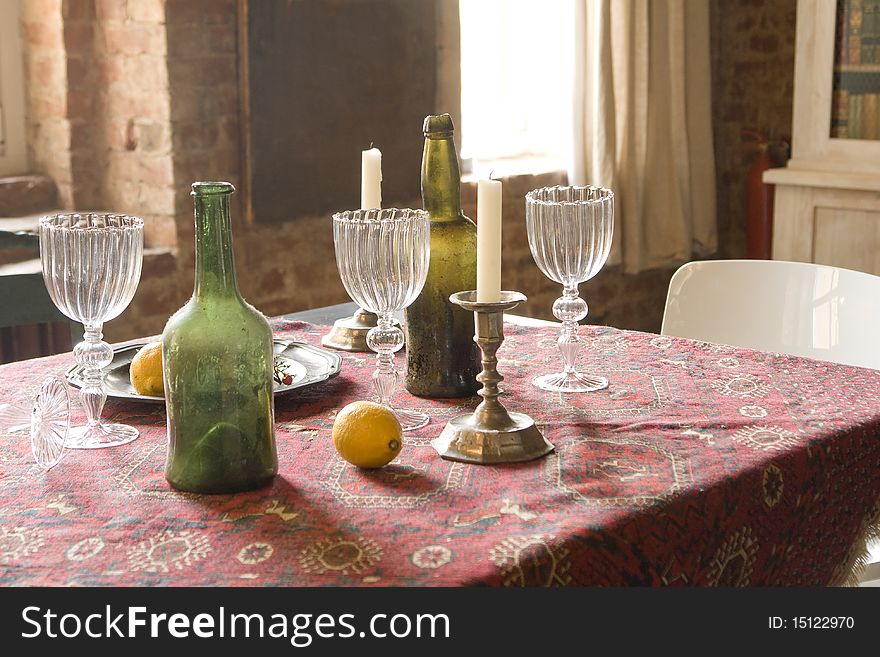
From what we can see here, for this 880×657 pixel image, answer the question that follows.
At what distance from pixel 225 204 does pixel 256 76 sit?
2064mm

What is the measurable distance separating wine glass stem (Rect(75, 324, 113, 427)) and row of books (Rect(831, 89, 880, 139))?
298 centimetres

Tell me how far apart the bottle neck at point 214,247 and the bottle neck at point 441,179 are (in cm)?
35

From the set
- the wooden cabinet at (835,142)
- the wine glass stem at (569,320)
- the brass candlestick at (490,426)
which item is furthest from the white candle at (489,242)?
the wooden cabinet at (835,142)

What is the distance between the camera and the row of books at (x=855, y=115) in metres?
3.66

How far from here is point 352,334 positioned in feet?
5.63

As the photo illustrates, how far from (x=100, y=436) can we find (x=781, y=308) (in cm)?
125

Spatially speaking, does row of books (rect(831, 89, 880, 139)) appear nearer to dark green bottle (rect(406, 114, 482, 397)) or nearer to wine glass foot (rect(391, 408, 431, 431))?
dark green bottle (rect(406, 114, 482, 397))

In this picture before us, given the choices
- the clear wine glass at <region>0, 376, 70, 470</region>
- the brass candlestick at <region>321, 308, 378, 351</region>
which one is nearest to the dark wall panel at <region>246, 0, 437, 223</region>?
the brass candlestick at <region>321, 308, 378, 351</region>

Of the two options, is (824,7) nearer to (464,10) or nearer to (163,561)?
(464,10)

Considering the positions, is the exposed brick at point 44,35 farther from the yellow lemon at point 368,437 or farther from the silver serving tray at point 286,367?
the yellow lemon at point 368,437

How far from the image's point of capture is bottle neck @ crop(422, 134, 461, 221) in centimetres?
140

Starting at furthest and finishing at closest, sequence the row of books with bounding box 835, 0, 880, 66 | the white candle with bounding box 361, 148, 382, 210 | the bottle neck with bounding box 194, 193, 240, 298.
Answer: the row of books with bounding box 835, 0, 880, 66 < the white candle with bounding box 361, 148, 382, 210 < the bottle neck with bounding box 194, 193, 240, 298

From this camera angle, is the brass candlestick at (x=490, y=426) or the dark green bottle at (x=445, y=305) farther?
the dark green bottle at (x=445, y=305)

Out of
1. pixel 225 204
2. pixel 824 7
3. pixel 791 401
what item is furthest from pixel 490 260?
pixel 824 7
